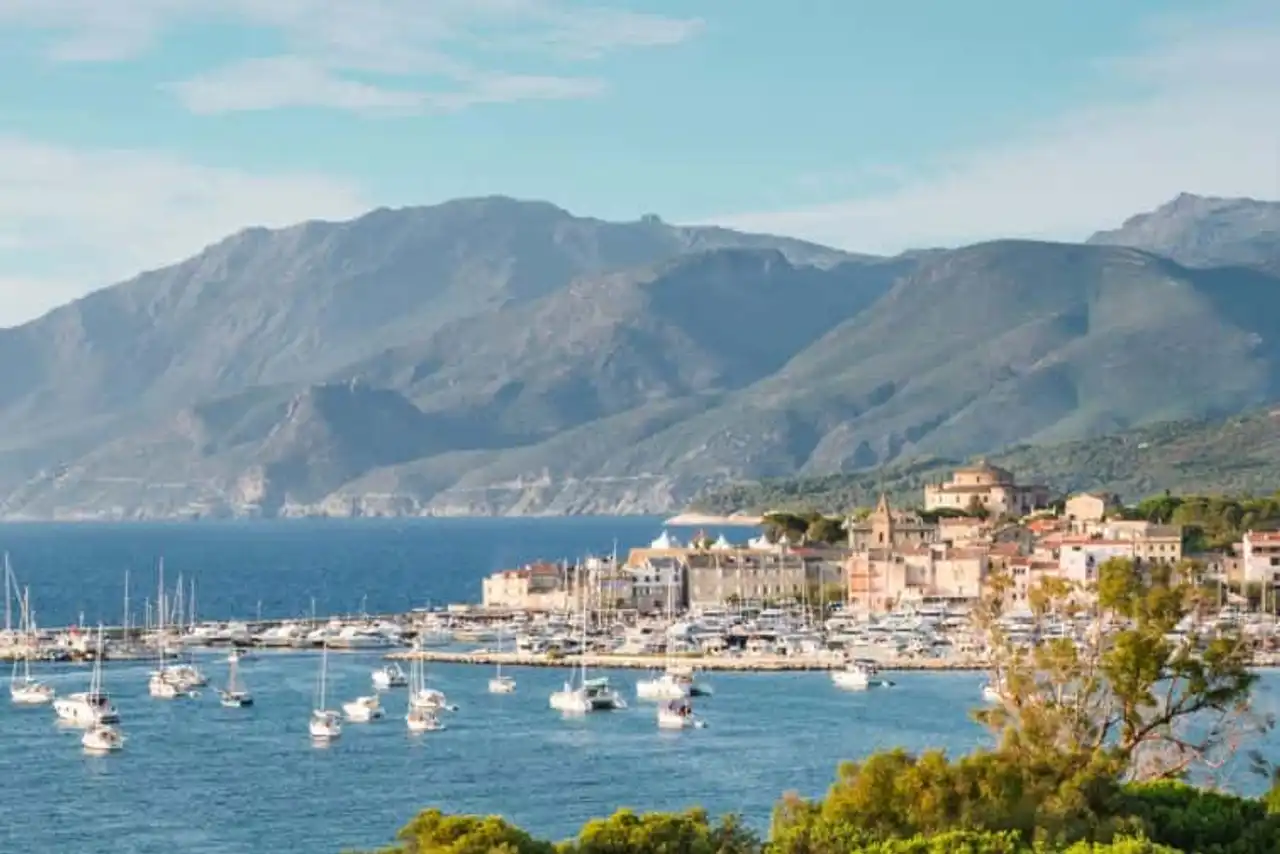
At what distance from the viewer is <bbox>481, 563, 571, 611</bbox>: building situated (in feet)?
413

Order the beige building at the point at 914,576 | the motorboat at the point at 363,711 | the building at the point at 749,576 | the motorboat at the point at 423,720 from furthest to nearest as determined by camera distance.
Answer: the building at the point at 749,576
the beige building at the point at 914,576
the motorboat at the point at 363,711
the motorboat at the point at 423,720

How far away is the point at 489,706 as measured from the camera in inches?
3155

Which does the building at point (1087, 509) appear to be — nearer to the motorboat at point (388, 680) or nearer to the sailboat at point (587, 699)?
the motorboat at point (388, 680)

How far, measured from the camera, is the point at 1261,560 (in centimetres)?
11256

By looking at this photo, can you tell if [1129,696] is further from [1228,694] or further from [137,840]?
[137,840]

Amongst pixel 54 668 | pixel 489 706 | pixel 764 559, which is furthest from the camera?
pixel 764 559

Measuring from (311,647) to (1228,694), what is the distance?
252ft

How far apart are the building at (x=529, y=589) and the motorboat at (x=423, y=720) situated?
4952 cm

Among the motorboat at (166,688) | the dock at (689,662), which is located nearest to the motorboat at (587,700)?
the dock at (689,662)

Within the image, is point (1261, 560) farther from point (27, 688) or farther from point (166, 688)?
point (27, 688)

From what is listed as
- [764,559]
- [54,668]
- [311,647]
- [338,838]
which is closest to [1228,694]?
[338,838]

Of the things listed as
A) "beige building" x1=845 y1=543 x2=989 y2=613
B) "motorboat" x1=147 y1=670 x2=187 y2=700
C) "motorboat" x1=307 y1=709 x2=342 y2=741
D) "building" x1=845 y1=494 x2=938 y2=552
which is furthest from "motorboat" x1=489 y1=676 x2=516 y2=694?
"building" x1=845 y1=494 x2=938 y2=552

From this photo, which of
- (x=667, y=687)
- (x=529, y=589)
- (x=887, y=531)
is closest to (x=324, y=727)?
(x=667, y=687)

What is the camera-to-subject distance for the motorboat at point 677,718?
7312 centimetres
